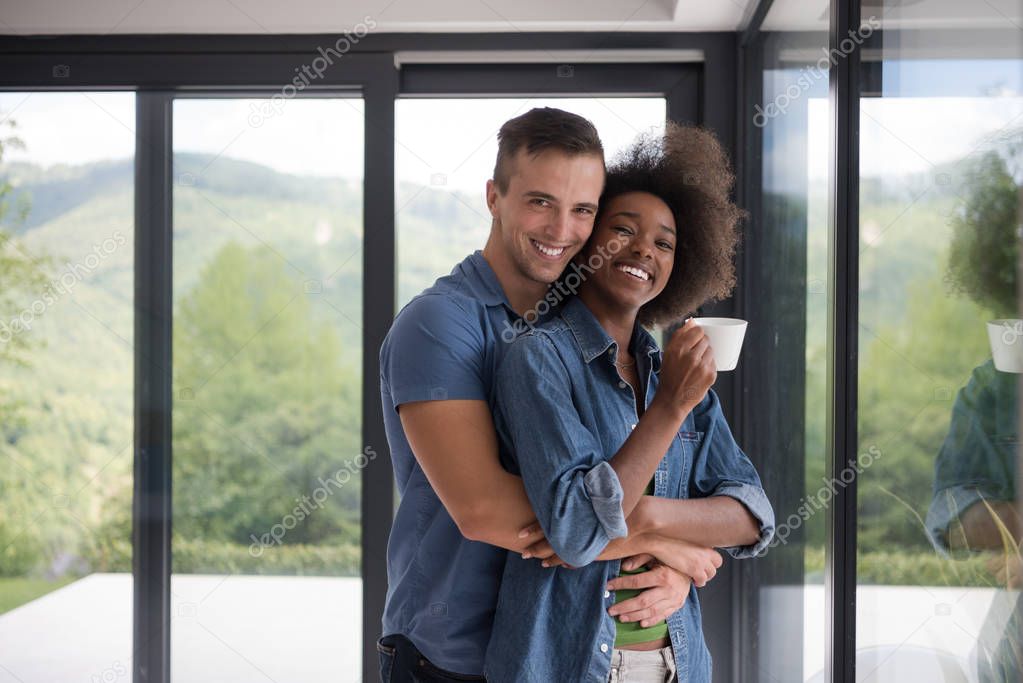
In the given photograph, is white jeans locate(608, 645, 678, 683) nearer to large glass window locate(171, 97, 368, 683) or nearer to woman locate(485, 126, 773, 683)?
woman locate(485, 126, 773, 683)

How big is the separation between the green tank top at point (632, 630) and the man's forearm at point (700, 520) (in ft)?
0.27

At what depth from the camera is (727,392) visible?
2.42 metres

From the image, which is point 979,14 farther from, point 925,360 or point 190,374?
point 190,374

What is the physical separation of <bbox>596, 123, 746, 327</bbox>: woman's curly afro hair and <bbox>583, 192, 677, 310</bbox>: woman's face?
0.07 m

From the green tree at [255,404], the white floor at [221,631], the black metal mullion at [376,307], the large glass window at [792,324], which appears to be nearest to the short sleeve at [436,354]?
the large glass window at [792,324]

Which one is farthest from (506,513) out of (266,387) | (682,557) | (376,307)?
(266,387)

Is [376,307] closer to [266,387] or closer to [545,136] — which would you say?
[266,387]

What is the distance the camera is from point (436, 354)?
1236 millimetres

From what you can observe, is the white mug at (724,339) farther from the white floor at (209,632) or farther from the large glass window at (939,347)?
the white floor at (209,632)

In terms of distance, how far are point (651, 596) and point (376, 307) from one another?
4.62 ft

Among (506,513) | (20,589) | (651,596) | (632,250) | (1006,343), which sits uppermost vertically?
(632,250)

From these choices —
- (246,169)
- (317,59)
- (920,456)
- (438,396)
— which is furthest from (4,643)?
(920,456)

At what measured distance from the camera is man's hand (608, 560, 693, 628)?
48.6 inches

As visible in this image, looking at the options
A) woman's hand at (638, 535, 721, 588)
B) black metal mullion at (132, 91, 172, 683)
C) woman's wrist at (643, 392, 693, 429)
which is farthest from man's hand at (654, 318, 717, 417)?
black metal mullion at (132, 91, 172, 683)
